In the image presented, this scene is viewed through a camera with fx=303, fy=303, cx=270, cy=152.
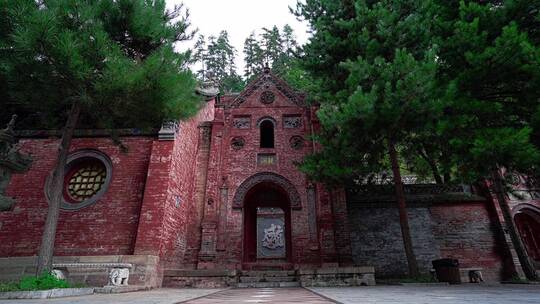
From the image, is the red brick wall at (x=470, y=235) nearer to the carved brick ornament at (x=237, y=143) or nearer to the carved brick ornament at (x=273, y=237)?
the carved brick ornament at (x=237, y=143)

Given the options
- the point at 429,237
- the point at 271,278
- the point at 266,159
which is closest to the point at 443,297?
the point at 271,278

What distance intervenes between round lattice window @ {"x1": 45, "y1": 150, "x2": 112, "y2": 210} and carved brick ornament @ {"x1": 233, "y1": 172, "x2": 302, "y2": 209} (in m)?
4.70

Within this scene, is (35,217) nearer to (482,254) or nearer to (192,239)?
(192,239)

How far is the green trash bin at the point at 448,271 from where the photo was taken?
8.12m

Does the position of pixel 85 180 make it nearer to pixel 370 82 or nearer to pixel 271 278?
pixel 271 278

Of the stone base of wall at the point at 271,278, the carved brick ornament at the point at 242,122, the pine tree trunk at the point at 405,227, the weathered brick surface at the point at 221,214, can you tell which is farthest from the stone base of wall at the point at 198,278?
the carved brick ornament at the point at 242,122

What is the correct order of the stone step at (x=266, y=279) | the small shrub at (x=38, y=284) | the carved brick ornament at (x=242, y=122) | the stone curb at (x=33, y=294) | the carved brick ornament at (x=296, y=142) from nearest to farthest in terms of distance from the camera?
the stone curb at (x=33, y=294)
the small shrub at (x=38, y=284)
the stone step at (x=266, y=279)
the carved brick ornament at (x=296, y=142)
the carved brick ornament at (x=242, y=122)

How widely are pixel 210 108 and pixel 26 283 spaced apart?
1096 centimetres

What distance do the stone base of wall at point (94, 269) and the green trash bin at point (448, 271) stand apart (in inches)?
306

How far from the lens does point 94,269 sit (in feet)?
25.1

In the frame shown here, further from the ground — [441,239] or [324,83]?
[324,83]

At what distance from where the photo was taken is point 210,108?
600 inches

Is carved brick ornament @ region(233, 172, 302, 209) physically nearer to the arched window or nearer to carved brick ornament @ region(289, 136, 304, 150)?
carved brick ornament @ region(289, 136, 304, 150)

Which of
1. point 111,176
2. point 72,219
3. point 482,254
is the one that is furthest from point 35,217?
point 482,254
